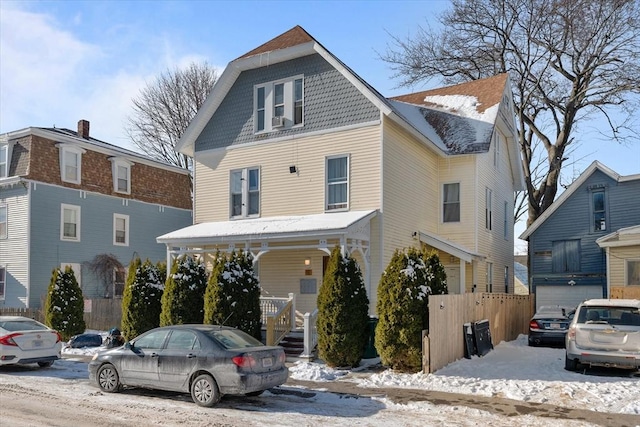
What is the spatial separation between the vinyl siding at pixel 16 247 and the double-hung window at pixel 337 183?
14.9m

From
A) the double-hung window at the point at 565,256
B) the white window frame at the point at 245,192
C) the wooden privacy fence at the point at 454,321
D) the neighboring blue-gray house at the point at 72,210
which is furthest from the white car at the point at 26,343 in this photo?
the double-hung window at the point at 565,256

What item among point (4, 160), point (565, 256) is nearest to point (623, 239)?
point (565, 256)

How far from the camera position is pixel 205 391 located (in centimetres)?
988

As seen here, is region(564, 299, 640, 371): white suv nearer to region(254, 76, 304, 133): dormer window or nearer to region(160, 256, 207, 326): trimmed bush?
region(160, 256, 207, 326): trimmed bush

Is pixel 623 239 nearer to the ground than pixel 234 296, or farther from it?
farther from it

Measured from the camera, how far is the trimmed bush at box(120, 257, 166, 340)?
1738 centimetres

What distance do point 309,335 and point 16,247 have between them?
55.8 ft

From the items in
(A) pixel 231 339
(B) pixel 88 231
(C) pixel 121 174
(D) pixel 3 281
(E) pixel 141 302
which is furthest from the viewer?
(C) pixel 121 174

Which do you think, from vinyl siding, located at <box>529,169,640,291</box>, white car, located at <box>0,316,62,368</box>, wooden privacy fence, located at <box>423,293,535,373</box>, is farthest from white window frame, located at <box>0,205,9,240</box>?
vinyl siding, located at <box>529,169,640,291</box>

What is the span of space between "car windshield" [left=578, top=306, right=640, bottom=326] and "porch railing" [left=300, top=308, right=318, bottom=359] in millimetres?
6298

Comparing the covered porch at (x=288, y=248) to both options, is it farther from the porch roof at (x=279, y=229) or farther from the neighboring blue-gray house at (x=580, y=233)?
the neighboring blue-gray house at (x=580, y=233)

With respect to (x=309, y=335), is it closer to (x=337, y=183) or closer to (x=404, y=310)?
(x=404, y=310)

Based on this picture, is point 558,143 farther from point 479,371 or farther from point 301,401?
point 301,401

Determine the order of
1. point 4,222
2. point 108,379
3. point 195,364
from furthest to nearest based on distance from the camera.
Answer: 1. point 4,222
2. point 108,379
3. point 195,364
